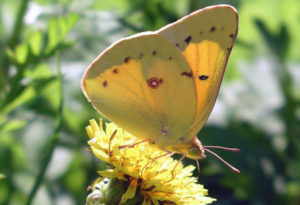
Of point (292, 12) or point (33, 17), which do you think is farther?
point (292, 12)

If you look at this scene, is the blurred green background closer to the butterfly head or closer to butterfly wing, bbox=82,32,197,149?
butterfly wing, bbox=82,32,197,149

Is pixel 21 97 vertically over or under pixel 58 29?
under

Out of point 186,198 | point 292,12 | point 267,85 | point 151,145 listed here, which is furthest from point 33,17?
point 292,12

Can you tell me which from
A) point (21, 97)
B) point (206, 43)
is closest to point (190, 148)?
point (206, 43)

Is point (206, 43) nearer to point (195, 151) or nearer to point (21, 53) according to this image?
point (195, 151)

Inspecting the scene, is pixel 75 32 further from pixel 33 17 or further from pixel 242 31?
pixel 242 31

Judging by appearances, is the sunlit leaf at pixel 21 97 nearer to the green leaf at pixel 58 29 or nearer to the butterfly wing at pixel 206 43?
the green leaf at pixel 58 29

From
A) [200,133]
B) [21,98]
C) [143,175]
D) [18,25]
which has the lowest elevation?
[200,133]
